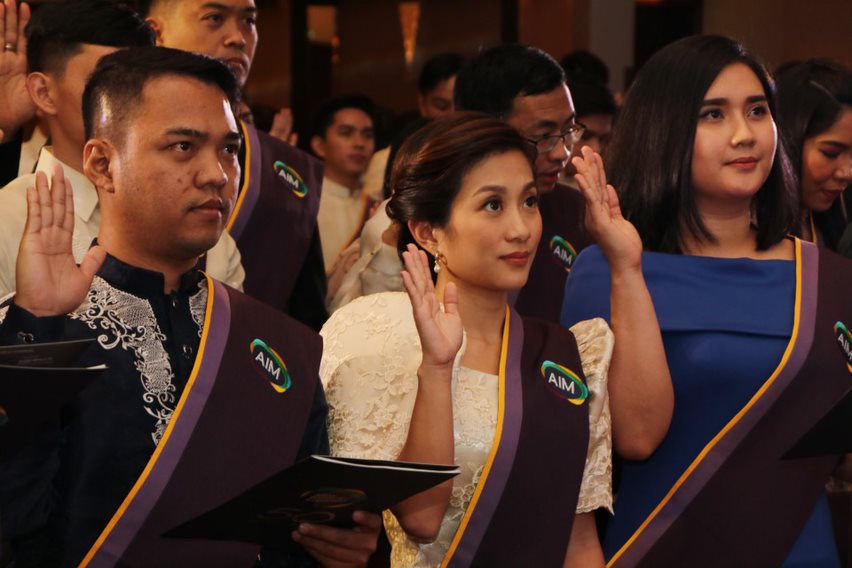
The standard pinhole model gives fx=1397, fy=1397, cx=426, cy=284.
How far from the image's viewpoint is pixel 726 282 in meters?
2.52

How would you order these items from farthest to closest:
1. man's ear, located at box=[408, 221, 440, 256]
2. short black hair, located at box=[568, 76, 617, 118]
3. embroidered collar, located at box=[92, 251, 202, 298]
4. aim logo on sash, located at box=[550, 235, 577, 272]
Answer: short black hair, located at box=[568, 76, 617, 118], aim logo on sash, located at box=[550, 235, 577, 272], man's ear, located at box=[408, 221, 440, 256], embroidered collar, located at box=[92, 251, 202, 298]

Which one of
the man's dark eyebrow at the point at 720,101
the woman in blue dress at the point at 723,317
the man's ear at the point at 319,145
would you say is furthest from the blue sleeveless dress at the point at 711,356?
the man's ear at the point at 319,145

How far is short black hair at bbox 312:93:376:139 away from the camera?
5.60m

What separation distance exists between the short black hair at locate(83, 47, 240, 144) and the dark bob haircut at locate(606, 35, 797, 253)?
0.78 m

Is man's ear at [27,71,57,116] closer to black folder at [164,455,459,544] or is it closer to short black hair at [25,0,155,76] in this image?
short black hair at [25,0,155,76]

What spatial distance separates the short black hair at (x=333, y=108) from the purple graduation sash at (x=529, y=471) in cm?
333

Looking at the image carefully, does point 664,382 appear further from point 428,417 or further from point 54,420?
point 54,420

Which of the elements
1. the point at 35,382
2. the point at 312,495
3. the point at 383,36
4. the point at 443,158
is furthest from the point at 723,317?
the point at 383,36

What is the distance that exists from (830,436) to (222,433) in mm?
1014

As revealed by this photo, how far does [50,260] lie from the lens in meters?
1.94

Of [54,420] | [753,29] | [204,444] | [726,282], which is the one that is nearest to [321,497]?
[204,444]

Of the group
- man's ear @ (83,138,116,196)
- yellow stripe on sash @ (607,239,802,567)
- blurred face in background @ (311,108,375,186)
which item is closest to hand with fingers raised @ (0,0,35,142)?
man's ear @ (83,138,116,196)

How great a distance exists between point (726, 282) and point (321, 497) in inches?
37.6

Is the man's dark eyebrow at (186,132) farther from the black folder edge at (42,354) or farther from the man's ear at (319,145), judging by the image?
the man's ear at (319,145)
